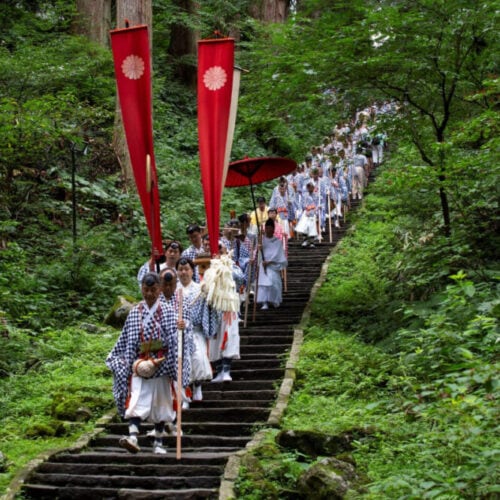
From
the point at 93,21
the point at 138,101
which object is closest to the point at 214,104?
the point at 138,101

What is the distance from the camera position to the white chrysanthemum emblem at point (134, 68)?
1059 cm

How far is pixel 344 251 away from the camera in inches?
845

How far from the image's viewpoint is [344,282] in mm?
18094

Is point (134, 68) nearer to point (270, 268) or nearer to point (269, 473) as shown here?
point (269, 473)

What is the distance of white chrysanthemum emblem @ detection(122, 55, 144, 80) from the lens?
10586mm

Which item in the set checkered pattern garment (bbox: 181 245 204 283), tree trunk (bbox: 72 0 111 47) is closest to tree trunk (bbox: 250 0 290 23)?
tree trunk (bbox: 72 0 111 47)

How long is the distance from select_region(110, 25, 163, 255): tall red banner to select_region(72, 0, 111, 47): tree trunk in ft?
47.6

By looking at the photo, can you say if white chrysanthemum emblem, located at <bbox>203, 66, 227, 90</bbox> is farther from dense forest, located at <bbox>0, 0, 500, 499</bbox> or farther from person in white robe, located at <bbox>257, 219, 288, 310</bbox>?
person in white robe, located at <bbox>257, 219, 288, 310</bbox>

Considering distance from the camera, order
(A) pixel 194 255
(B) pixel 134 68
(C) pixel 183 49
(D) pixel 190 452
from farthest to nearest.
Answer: (C) pixel 183 49
(A) pixel 194 255
(B) pixel 134 68
(D) pixel 190 452

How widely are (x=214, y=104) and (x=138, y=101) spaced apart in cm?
157

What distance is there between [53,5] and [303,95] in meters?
16.4

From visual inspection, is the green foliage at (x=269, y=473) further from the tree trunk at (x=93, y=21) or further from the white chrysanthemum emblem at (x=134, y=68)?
the tree trunk at (x=93, y=21)

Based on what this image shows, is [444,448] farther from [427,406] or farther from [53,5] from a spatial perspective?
[53,5]

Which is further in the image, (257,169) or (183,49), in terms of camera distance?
(183,49)
